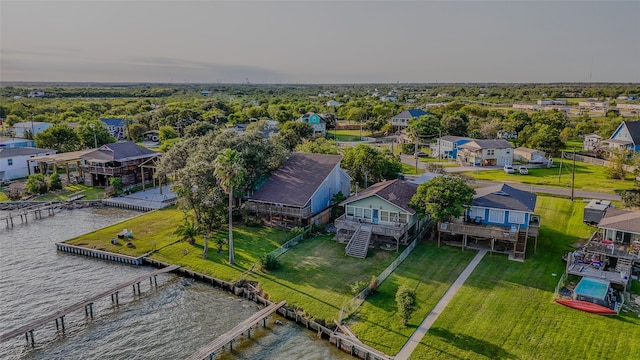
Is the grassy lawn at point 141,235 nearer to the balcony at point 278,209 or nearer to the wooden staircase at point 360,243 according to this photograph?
the balcony at point 278,209

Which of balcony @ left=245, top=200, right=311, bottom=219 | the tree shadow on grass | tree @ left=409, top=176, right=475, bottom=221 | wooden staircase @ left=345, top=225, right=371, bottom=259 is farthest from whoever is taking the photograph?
balcony @ left=245, top=200, right=311, bottom=219

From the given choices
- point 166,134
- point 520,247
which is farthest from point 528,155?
point 166,134

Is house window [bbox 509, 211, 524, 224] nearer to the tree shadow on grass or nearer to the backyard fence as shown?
the backyard fence

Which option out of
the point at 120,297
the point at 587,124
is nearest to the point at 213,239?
the point at 120,297

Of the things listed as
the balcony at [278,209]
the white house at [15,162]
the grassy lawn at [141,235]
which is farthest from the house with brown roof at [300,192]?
the white house at [15,162]

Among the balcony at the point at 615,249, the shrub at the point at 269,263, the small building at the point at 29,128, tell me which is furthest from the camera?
the small building at the point at 29,128

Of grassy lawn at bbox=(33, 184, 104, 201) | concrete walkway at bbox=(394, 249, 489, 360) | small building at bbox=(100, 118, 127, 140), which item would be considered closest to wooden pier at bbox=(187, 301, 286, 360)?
concrete walkway at bbox=(394, 249, 489, 360)
